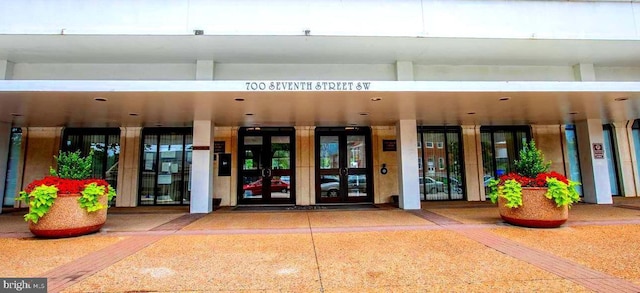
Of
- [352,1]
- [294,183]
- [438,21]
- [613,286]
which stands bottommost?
[613,286]

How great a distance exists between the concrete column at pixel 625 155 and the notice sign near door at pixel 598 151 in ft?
9.73

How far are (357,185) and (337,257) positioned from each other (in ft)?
24.8

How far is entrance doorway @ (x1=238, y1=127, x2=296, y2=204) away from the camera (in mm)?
11539

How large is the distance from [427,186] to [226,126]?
7594 mm

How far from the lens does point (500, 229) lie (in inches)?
241

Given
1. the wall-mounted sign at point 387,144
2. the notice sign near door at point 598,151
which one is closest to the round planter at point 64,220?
the wall-mounted sign at point 387,144

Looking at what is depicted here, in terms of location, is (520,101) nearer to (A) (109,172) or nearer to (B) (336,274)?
(B) (336,274)

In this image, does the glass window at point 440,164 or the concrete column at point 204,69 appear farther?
the glass window at point 440,164

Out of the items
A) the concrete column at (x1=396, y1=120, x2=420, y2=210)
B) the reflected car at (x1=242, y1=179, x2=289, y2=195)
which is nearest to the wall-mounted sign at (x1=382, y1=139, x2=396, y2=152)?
the concrete column at (x1=396, y1=120, x2=420, y2=210)

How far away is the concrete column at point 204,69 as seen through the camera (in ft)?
29.1

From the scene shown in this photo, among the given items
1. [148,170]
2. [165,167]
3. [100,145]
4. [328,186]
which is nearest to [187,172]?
[165,167]

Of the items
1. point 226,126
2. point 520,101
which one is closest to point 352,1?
point 520,101

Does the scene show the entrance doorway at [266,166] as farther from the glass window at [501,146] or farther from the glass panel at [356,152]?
the glass window at [501,146]

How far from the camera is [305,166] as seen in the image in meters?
11.6
